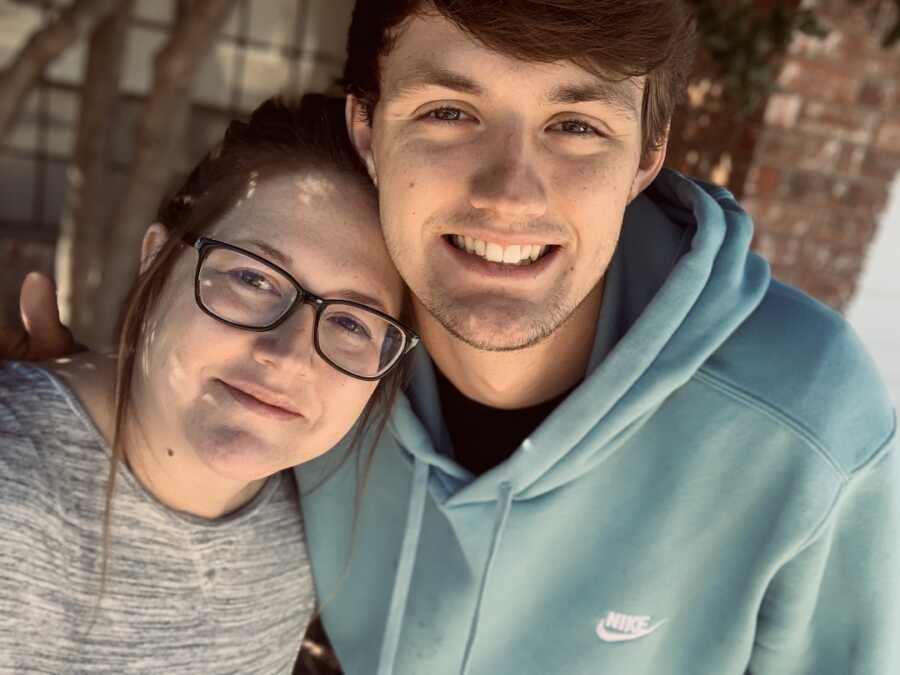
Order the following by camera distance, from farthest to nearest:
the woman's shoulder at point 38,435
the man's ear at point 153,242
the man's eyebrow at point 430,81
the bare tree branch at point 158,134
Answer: the bare tree branch at point 158,134 → the man's ear at point 153,242 → the man's eyebrow at point 430,81 → the woman's shoulder at point 38,435

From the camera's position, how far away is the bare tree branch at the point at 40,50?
2773 millimetres

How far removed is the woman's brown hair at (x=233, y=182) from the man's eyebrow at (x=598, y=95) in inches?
15.2

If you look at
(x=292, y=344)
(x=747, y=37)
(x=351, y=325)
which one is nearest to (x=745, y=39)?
(x=747, y=37)

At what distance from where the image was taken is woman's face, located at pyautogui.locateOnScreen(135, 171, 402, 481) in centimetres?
150

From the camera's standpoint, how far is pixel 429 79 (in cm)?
156

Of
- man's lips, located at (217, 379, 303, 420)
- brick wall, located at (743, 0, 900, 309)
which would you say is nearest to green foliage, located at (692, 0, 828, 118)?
brick wall, located at (743, 0, 900, 309)

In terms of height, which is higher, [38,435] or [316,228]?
[316,228]

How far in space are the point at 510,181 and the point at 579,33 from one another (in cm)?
26

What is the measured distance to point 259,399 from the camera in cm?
152

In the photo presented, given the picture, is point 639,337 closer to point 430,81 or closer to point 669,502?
point 669,502

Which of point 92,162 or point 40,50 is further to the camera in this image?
point 92,162

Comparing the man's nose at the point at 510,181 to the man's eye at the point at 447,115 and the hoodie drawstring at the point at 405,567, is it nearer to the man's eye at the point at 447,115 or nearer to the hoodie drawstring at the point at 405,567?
the man's eye at the point at 447,115

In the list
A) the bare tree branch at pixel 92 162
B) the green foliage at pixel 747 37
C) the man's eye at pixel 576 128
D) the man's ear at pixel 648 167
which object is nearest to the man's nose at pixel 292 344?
the man's eye at pixel 576 128

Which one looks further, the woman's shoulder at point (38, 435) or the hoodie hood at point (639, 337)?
the hoodie hood at point (639, 337)
